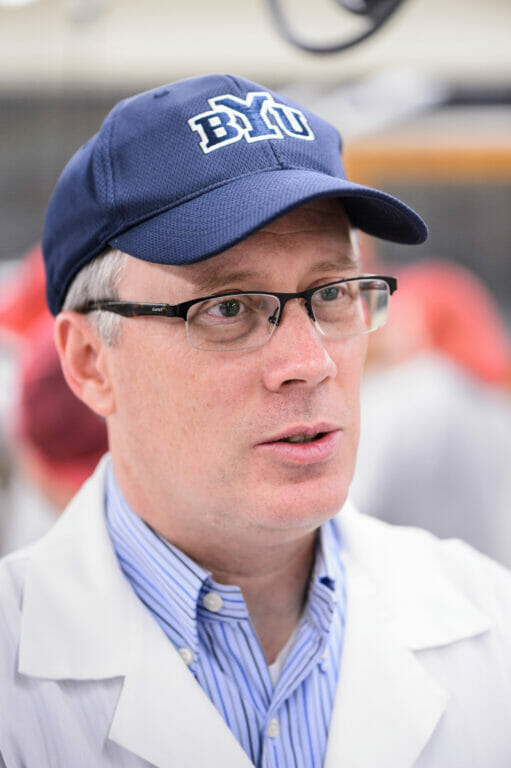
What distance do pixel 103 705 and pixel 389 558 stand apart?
45 cm

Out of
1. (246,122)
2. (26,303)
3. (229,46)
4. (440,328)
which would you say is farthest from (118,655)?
(229,46)

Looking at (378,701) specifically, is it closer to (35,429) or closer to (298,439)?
(298,439)

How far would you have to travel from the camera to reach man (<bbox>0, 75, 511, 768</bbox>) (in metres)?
0.95

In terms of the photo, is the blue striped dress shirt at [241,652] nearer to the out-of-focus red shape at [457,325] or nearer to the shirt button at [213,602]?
the shirt button at [213,602]

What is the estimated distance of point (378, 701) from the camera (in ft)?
3.41

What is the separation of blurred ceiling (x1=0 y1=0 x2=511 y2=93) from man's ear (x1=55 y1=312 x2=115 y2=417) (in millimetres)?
2633

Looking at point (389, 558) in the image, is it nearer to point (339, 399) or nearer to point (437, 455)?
point (339, 399)

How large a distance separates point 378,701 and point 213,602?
241mm

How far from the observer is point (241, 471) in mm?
969

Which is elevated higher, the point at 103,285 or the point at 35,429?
the point at 103,285

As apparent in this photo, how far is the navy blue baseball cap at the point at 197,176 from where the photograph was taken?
37.1 inches

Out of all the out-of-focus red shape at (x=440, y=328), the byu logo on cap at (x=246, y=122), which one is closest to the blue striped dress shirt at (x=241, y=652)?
the byu logo on cap at (x=246, y=122)

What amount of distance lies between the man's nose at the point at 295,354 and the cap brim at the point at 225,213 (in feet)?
0.36

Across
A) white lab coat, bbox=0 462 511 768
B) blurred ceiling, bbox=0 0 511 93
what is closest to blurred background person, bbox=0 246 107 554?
white lab coat, bbox=0 462 511 768
